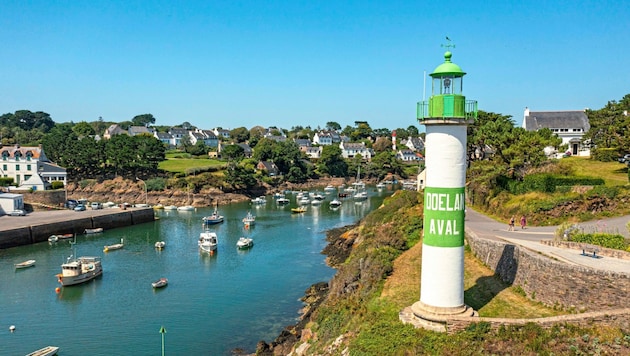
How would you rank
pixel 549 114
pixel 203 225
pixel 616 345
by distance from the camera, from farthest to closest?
pixel 549 114
pixel 203 225
pixel 616 345

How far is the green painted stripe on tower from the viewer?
14.3 meters

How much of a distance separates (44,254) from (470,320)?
4287cm

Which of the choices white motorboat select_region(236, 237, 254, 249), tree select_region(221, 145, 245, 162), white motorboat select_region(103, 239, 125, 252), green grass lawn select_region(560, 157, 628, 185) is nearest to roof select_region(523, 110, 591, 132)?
green grass lawn select_region(560, 157, 628, 185)

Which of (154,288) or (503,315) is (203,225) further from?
(503,315)

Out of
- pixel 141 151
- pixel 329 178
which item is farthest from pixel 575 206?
pixel 329 178

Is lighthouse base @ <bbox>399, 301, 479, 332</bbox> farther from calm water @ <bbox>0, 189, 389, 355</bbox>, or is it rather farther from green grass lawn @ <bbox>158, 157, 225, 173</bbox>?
green grass lawn @ <bbox>158, 157, 225, 173</bbox>

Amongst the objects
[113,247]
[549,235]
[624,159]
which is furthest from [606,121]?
[113,247]

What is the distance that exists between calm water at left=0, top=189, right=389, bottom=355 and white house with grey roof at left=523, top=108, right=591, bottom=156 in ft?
109

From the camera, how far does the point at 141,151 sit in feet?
307

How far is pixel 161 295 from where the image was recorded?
1300 inches

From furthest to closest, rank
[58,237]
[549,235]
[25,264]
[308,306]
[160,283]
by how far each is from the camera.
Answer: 1. [58,237]
2. [25,264]
3. [160,283]
4. [308,306]
5. [549,235]

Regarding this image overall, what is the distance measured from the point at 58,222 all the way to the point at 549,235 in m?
49.5

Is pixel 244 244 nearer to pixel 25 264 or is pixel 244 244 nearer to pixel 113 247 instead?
pixel 113 247

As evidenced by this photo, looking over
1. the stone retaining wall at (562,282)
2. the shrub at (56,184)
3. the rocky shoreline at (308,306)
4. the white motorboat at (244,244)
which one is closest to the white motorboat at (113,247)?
the white motorboat at (244,244)
